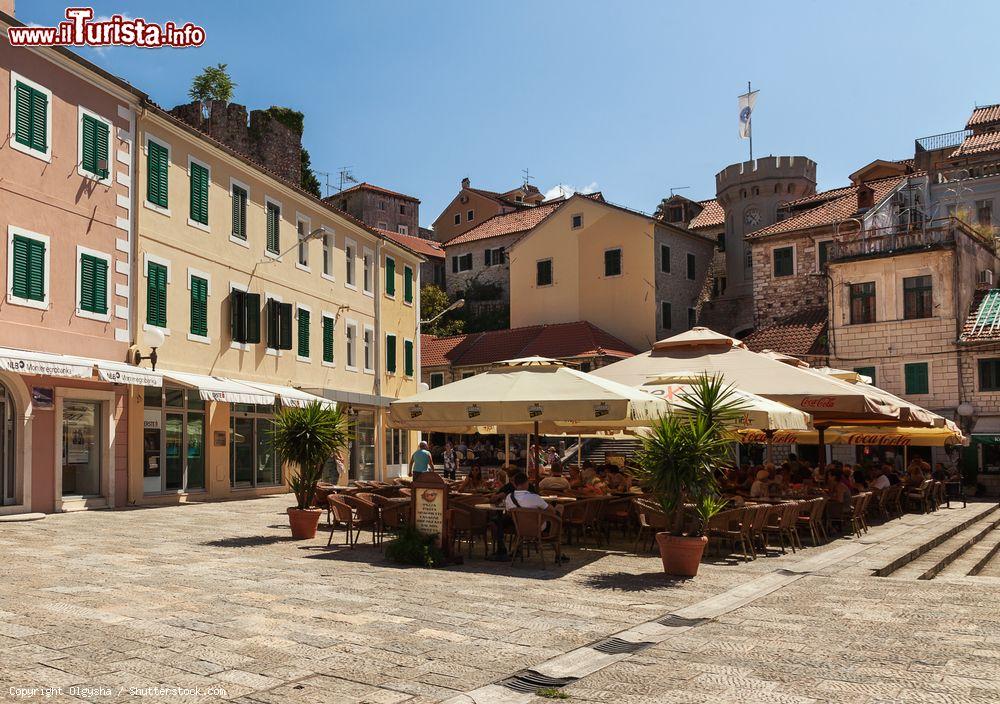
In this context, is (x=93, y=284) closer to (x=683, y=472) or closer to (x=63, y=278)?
(x=63, y=278)

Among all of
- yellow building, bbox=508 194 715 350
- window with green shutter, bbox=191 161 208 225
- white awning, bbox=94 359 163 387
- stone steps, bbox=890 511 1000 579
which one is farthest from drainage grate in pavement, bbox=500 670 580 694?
yellow building, bbox=508 194 715 350

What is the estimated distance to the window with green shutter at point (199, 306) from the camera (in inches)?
870

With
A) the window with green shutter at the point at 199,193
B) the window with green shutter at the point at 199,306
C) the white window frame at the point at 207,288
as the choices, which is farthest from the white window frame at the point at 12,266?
the window with green shutter at the point at 199,193

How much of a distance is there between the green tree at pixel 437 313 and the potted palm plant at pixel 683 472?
1665 inches

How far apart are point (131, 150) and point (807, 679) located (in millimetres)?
18205

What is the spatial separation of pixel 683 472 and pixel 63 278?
43.0 ft

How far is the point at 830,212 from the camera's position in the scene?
134 feet

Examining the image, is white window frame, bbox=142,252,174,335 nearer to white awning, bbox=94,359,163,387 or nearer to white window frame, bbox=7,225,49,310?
white awning, bbox=94,359,163,387

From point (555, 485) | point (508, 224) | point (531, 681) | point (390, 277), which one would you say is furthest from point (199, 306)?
point (508, 224)

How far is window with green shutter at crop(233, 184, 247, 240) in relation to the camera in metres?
24.2

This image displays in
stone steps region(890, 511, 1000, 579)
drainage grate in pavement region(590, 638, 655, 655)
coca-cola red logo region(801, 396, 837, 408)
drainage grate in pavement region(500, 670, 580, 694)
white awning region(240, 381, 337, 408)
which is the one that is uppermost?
white awning region(240, 381, 337, 408)

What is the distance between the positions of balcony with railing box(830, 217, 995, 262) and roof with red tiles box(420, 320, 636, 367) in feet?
33.7

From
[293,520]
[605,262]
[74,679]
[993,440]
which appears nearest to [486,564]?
[293,520]

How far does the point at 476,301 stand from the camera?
→ 54906 millimetres
